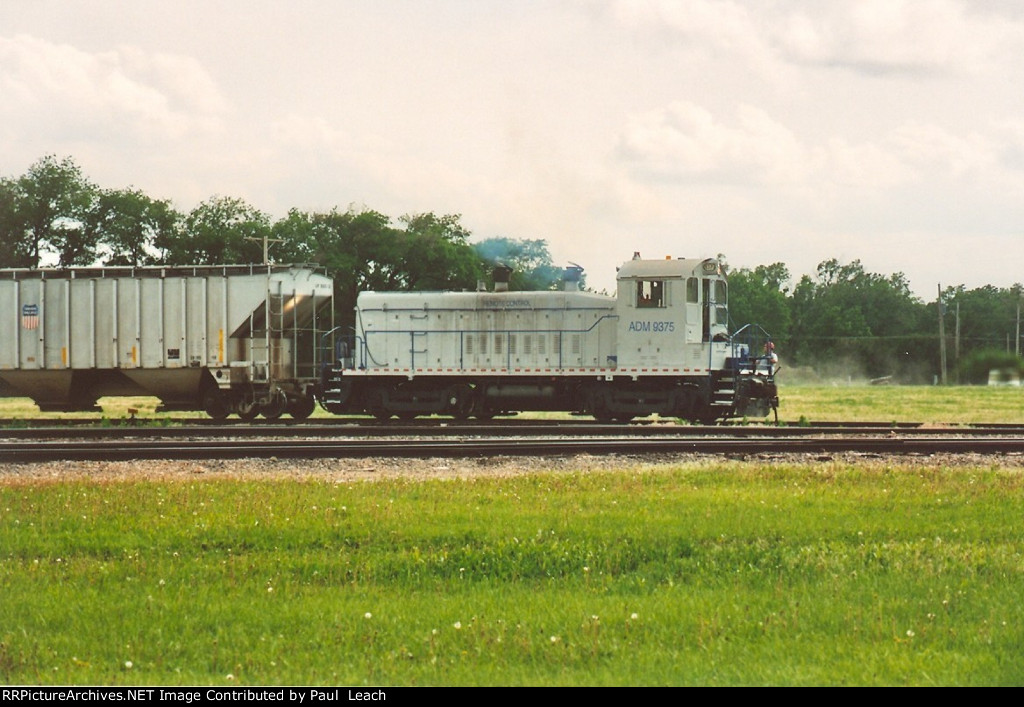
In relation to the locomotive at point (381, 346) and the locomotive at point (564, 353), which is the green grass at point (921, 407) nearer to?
the locomotive at point (564, 353)

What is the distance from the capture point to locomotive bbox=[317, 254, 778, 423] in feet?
76.6

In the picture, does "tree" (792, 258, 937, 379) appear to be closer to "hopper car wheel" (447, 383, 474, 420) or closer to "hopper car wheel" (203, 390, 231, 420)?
"hopper car wheel" (447, 383, 474, 420)

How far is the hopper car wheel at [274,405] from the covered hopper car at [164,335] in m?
Answer: 0.03

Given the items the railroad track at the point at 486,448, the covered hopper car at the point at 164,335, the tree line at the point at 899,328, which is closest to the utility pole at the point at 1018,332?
the tree line at the point at 899,328

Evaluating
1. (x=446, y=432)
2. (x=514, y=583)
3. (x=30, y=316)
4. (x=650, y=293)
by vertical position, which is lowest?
(x=514, y=583)

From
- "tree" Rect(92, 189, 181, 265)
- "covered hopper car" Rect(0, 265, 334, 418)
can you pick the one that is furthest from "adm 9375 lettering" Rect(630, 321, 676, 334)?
"tree" Rect(92, 189, 181, 265)

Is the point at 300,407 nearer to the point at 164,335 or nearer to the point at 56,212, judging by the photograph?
the point at 164,335

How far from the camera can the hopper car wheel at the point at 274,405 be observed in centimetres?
2566

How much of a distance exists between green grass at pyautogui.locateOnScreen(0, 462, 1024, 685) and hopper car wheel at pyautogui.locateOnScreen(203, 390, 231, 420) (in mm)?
13127

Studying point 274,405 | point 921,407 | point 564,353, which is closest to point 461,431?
point 564,353

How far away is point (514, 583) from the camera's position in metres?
8.02

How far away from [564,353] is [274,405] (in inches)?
278

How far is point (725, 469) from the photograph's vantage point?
14344mm
